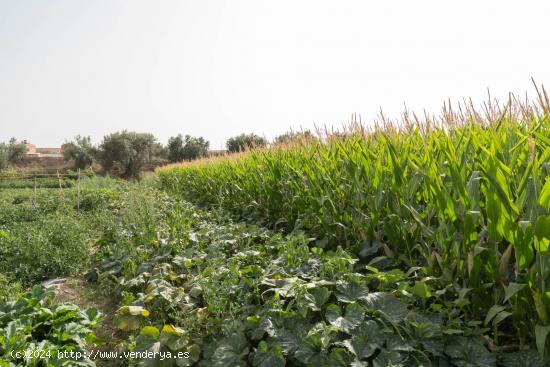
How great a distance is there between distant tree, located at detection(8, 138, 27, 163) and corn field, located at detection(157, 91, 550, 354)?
48.1 m

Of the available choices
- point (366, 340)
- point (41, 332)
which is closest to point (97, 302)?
point (41, 332)

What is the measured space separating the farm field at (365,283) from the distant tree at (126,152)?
A: 116 ft

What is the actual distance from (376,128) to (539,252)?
2.86 m

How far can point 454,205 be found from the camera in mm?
2123

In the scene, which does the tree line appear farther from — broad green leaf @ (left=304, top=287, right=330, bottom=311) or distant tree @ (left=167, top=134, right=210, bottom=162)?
broad green leaf @ (left=304, top=287, right=330, bottom=311)

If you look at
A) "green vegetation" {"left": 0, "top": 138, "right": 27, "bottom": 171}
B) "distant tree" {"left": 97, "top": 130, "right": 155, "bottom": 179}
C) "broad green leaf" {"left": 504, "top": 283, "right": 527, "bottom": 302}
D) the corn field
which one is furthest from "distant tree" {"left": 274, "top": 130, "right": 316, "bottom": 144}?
"green vegetation" {"left": 0, "top": 138, "right": 27, "bottom": 171}

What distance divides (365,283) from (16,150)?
51246mm

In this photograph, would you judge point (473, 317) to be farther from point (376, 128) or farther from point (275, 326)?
point (376, 128)

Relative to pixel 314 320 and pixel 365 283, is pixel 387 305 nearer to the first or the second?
pixel 365 283

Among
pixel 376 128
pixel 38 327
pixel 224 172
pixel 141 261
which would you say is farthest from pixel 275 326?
pixel 224 172

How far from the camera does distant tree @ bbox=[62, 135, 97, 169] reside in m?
38.6

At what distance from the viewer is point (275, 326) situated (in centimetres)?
211

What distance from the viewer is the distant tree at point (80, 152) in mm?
38625

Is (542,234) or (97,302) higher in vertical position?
(542,234)
